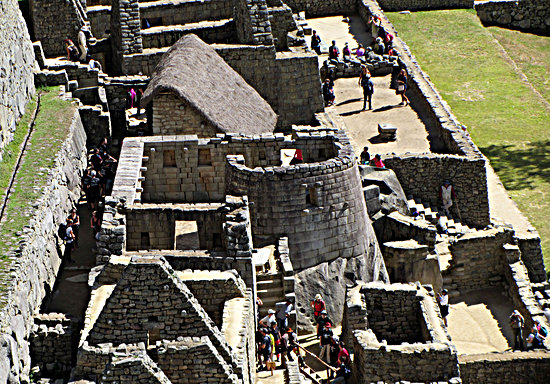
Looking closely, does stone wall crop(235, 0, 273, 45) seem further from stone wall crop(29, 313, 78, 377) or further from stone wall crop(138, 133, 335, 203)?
stone wall crop(29, 313, 78, 377)

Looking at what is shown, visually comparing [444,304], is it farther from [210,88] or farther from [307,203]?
[210,88]

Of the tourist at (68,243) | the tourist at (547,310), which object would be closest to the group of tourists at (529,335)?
the tourist at (547,310)

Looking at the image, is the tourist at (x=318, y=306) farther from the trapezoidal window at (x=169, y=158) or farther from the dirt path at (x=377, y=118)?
the dirt path at (x=377, y=118)

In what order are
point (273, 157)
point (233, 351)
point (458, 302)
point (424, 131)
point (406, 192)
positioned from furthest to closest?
1. point (424, 131)
2. point (406, 192)
3. point (458, 302)
4. point (273, 157)
5. point (233, 351)

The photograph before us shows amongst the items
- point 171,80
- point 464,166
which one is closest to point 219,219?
point 171,80

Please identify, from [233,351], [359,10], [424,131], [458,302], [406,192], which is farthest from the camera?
[359,10]

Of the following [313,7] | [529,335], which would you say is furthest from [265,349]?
[313,7]

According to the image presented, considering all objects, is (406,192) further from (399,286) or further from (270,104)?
(399,286)
